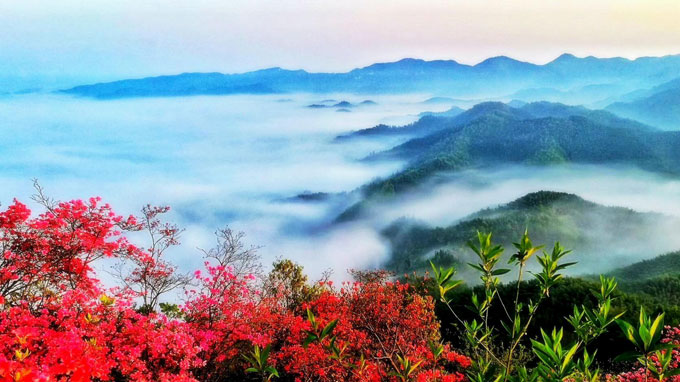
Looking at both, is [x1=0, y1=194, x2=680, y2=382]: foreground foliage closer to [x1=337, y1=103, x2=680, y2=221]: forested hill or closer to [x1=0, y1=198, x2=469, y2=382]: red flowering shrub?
[x1=0, y1=198, x2=469, y2=382]: red flowering shrub

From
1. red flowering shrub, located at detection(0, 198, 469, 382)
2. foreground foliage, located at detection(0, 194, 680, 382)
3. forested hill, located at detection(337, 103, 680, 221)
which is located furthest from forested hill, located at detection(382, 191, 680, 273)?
red flowering shrub, located at detection(0, 198, 469, 382)

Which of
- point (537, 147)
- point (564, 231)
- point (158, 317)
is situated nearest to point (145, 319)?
point (158, 317)

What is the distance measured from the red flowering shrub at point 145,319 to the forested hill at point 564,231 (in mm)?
61920

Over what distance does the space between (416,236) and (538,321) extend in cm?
8481

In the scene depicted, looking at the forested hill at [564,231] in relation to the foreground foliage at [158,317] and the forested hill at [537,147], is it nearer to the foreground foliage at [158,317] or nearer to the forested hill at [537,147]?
the forested hill at [537,147]

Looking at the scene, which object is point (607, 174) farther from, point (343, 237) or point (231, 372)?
point (231, 372)

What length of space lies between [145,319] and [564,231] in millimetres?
88809

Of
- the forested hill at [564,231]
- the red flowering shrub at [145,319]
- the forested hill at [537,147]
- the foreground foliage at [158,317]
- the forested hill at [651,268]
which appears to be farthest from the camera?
the forested hill at [537,147]

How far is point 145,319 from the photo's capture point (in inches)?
400

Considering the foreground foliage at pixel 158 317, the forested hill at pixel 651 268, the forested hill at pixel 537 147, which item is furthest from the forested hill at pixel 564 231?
the foreground foliage at pixel 158 317

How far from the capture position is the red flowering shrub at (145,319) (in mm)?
9000

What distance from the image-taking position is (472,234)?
78500 mm

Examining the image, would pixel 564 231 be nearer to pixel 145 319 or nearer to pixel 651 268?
pixel 651 268

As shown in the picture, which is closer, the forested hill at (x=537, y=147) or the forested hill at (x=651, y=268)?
the forested hill at (x=651, y=268)
